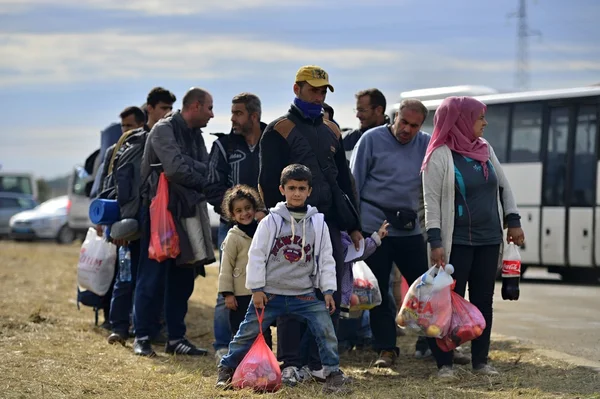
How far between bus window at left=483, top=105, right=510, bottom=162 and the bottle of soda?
10.7m

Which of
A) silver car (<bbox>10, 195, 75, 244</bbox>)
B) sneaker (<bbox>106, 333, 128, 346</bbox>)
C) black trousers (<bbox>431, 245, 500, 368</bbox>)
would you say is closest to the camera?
black trousers (<bbox>431, 245, 500, 368</bbox>)

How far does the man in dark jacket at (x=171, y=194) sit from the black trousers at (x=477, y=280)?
7.33 feet

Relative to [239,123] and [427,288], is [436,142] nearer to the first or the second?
[427,288]

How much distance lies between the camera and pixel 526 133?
19.2m

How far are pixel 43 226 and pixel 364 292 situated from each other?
88.1ft

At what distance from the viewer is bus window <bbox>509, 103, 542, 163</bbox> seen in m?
19.1

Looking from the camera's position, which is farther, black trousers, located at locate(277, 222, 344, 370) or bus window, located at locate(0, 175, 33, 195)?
bus window, located at locate(0, 175, 33, 195)

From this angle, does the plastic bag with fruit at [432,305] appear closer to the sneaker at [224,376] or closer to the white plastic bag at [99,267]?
the sneaker at [224,376]

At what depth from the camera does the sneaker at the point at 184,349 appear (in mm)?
9289

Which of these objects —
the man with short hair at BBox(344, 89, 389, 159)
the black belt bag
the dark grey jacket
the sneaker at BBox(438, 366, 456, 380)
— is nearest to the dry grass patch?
the sneaker at BBox(438, 366, 456, 380)

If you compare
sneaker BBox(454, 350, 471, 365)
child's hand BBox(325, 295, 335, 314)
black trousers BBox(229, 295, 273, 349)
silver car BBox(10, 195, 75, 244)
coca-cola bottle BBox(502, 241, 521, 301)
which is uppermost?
coca-cola bottle BBox(502, 241, 521, 301)

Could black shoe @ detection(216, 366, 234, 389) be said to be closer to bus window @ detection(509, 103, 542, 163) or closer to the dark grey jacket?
the dark grey jacket

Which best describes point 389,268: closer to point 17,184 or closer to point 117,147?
point 117,147

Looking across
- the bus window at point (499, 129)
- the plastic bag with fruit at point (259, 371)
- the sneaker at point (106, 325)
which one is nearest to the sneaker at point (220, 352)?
the plastic bag with fruit at point (259, 371)
